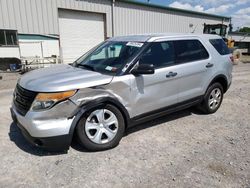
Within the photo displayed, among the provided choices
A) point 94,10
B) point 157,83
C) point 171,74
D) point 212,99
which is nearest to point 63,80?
point 157,83

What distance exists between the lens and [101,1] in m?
15.8

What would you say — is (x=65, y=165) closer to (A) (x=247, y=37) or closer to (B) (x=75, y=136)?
(B) (x=75, y=136)

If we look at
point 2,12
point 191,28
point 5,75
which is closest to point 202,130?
point 5,75

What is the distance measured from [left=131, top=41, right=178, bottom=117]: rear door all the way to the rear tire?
1.03 metres

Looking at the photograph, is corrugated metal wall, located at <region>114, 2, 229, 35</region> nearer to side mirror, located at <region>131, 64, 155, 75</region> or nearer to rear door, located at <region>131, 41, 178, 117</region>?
rear door, located at <region>131, 41, 178, 117</region>

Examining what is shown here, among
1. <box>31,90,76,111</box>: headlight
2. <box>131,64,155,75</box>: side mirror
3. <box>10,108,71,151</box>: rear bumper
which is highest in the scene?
<box>131,64,155,75</box>: side mirror

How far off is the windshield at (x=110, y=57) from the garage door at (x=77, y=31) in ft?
36.0

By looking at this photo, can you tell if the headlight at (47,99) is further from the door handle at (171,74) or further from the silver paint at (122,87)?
the door handle at (171,74)

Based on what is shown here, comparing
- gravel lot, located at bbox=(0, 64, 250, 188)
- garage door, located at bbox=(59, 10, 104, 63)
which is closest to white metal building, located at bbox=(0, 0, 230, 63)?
garage door, located at bbox=(59, 10, 104, 63)

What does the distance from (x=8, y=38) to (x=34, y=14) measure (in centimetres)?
208

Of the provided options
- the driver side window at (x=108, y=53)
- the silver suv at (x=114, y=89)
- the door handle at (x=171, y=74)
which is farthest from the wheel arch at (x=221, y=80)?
the driver side window at (x=108, y=53)

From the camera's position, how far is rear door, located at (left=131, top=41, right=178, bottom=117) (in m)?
3.71

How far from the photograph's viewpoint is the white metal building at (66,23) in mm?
12586

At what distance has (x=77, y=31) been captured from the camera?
50.3ft
